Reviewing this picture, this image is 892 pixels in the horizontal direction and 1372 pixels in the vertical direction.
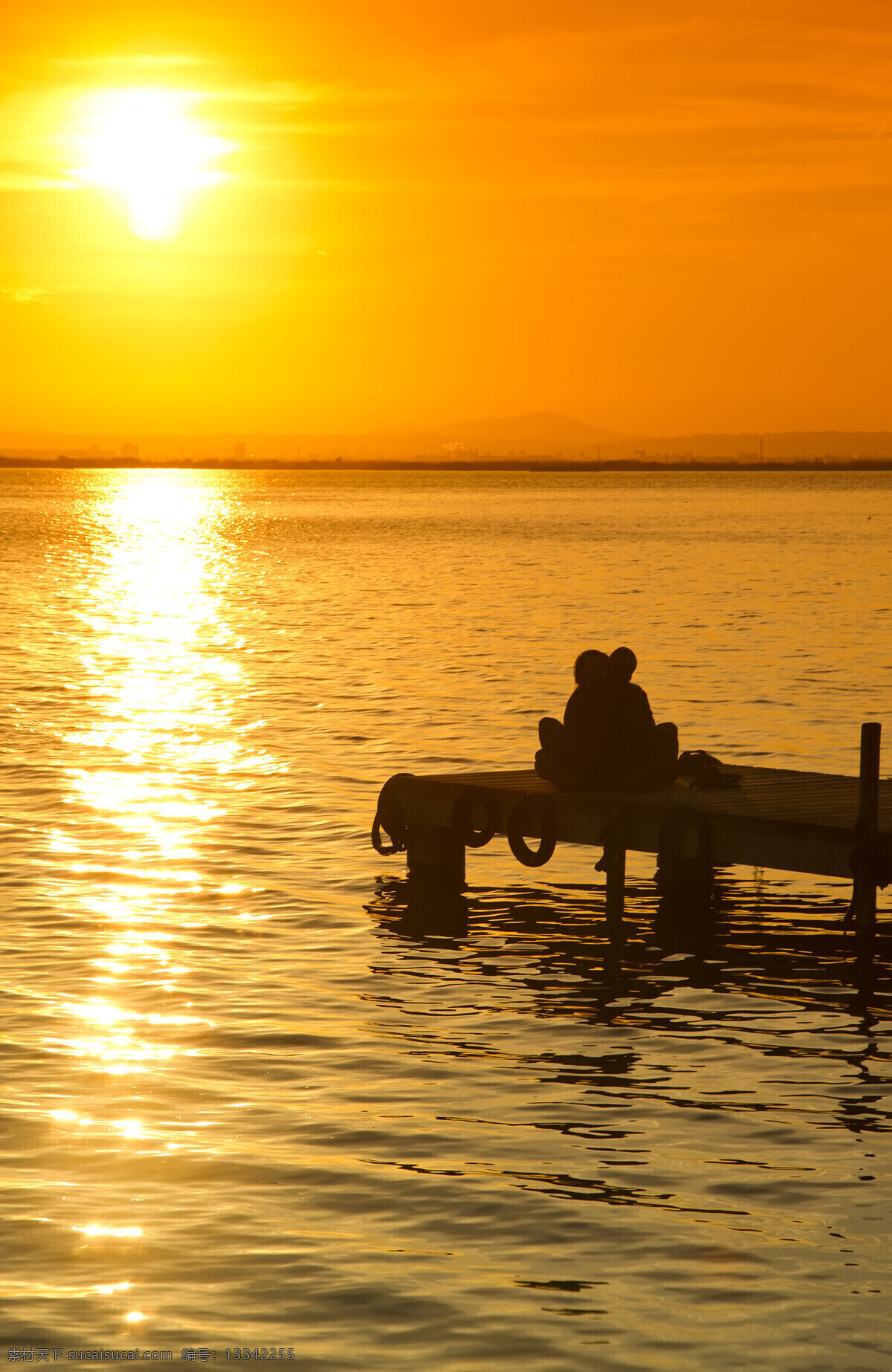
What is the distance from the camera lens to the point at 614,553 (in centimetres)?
10956

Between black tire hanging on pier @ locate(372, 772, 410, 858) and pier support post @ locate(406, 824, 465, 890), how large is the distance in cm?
18

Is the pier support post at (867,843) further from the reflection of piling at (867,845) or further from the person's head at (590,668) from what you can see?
the person's head at (590,668)

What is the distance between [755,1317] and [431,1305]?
169 centimetres

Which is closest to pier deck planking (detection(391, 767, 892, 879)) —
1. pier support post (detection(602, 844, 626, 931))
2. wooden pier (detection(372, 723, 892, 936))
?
wooden pier (detection(372, 723, 892, 936))

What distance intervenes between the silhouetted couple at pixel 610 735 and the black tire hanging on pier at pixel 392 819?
8.03 feet

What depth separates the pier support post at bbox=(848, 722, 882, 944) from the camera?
52.6ft

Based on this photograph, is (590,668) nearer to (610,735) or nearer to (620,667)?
(620,667)

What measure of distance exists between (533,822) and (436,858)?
6.97 feet

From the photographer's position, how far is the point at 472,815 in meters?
19.0

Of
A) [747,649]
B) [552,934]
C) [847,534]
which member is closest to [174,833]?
[552,934]

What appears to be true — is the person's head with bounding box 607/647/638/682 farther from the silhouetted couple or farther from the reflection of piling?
the reflection of piling

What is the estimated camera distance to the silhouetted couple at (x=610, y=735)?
59.0 ft

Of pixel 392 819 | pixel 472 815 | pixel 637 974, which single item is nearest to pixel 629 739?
pixel 472 815

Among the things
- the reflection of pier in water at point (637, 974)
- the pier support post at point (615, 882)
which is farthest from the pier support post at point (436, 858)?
the pier support post at point (615, 882)
